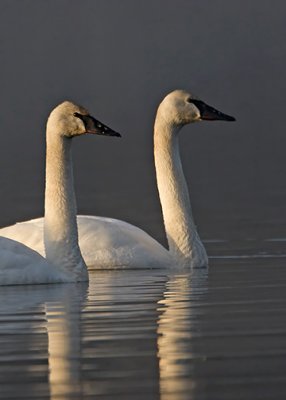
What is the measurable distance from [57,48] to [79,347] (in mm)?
94338

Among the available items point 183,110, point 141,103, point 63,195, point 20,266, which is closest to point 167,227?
point 183,110

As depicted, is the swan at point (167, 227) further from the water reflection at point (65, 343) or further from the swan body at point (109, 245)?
the water reflection at point (65, 343)

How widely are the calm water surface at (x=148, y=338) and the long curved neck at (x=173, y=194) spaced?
173 cm

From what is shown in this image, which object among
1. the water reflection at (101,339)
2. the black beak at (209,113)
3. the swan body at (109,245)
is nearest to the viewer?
the water reflection at (101,339)

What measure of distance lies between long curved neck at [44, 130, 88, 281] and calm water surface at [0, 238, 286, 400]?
374 millimetres

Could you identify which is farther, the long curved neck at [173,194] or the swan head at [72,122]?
the long curved neck at [173,194]

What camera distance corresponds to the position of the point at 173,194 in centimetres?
2006

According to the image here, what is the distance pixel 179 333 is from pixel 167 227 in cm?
697

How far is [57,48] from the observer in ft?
349

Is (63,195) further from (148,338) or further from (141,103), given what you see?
(141,103)

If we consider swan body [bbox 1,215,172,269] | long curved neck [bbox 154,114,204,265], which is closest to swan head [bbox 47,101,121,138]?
swan body [bbox 1,215,172,269]

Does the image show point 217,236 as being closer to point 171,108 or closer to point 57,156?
point 171,108

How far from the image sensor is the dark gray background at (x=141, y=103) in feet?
99.0

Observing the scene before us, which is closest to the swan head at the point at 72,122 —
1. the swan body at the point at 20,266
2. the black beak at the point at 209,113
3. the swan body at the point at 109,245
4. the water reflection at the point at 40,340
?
the swan body at the point at 20,266
